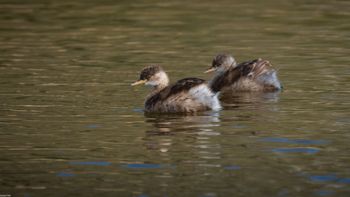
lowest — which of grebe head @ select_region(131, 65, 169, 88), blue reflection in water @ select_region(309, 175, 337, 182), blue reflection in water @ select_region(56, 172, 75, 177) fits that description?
blue reflection in water @ select_region(309, 175, 337, 182)

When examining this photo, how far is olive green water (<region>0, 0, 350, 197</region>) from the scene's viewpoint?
417 inches

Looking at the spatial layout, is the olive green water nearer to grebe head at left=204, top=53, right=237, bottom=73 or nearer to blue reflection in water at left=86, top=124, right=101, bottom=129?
blue reflection in water at left=86, top=124, right=101, bottom=129

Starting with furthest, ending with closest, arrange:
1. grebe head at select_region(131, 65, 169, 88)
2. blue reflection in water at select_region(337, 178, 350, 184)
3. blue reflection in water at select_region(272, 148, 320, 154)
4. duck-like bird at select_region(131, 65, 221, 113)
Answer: grebe head at select_region(131, 65, 169, 88) → duck-like bird at select_region(131, 65, 221, 113) → blue reflection in water at select_region(272, 148, 320, 154) → blue reflection in water at select_region(337, 178, 350, 184)

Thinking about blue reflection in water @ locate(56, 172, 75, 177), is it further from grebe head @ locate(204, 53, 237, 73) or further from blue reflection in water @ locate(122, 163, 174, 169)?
grebe head @ locate(204, 53, 237, 73)

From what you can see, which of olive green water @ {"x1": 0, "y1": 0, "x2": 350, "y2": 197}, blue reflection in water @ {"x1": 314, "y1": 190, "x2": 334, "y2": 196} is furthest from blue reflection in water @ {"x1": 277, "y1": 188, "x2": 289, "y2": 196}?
blue reflection in water @ {"x1": 314, "y1": 190, "x2": 334, "y2": 196}

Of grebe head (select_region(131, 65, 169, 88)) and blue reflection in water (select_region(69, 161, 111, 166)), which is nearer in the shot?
blue reflection in water (select_region(69, 161, 111, 166))

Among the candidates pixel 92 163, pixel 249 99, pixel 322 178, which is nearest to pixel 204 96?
pixel 249 99

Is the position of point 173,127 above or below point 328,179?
below

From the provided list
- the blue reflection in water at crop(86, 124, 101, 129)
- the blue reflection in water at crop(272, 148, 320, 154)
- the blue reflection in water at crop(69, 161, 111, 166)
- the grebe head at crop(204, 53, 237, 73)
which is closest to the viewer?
the blue reflection in water at crop(69, 161, 111, 166)

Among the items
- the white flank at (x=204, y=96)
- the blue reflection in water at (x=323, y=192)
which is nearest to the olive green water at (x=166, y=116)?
the blue reflection in water at (x=323, y=192)

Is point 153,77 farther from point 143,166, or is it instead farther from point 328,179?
point 328,179

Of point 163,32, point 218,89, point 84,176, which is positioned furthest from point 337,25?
point 84,176

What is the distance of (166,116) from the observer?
14750 mm

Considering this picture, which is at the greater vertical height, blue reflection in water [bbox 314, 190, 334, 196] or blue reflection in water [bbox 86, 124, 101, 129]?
blue reflection in water [bbox 314, 190, 334, 196]
